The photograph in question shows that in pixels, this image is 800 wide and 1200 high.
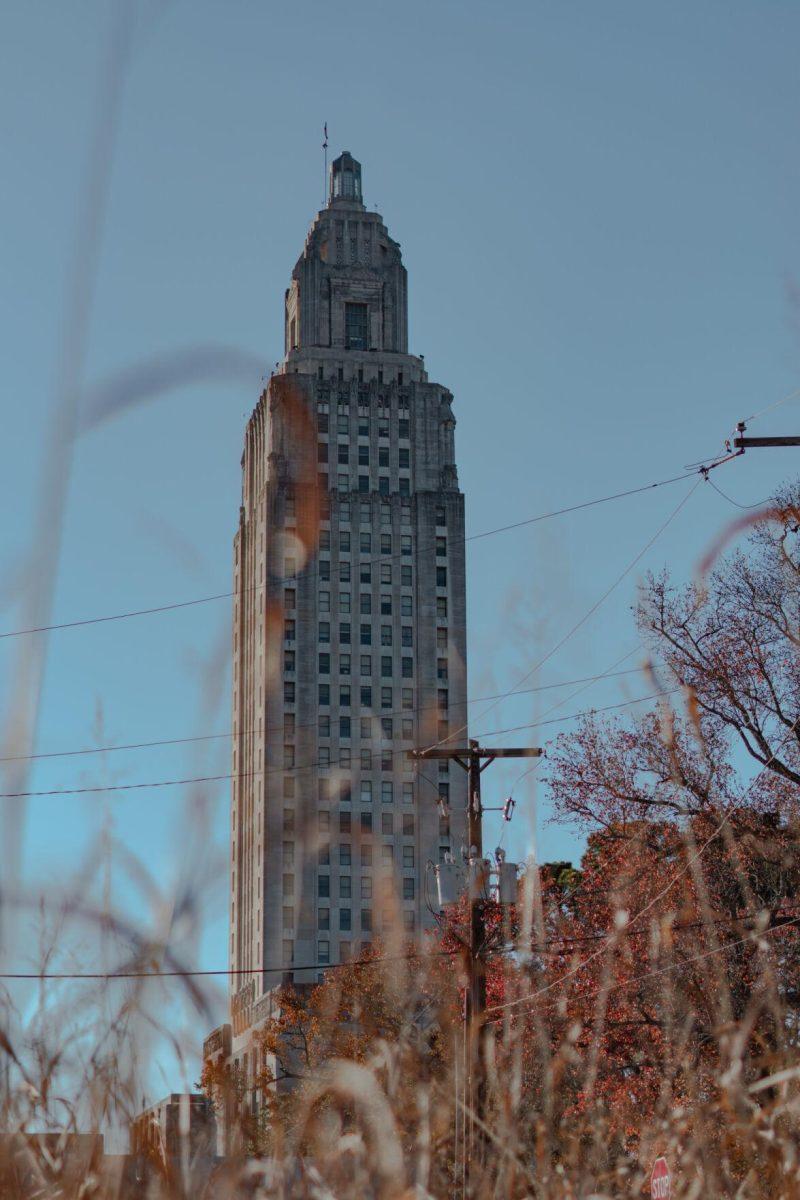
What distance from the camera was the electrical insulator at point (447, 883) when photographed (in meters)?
30.0

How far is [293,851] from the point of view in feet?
377

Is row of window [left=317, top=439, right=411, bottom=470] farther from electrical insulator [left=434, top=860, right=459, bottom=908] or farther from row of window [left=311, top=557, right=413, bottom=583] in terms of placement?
electrical insulator [left=434, top=860, right=459, bottom=908]

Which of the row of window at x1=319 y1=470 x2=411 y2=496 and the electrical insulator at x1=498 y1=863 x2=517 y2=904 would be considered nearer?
the electrical insulator at x1=498 y1=863 x2=517 y2=904

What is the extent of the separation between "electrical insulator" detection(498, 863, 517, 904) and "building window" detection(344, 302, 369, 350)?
103 meters

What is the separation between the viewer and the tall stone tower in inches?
4488

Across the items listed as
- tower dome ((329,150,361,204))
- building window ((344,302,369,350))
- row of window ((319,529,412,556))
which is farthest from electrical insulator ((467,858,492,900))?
tower dome ((329,150,361,204))

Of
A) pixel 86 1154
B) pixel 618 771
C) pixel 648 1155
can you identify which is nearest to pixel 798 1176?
pixel 648 1155

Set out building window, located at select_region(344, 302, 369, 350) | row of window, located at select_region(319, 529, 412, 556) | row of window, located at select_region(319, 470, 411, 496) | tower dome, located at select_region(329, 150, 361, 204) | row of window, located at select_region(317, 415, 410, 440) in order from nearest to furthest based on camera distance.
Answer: row of window, located at select_region(319, 529, 412, 556)
row of window, located at select_region(319, 470, 411, 496)
row of window, located at select_region(317, 415, 410, 440)
building window, located at select_region(344, 302, 369, 350)
tower dome, located at select_region(329, 150, 361, 204)

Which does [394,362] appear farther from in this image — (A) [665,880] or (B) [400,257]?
(A) [665,880]

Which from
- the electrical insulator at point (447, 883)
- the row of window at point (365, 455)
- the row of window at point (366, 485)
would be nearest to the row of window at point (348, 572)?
the row of window at point (366, 485)

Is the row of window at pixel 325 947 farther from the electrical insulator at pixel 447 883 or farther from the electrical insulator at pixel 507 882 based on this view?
the electrical insulator at pixel 447 883

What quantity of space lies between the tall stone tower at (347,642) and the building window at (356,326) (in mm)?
173

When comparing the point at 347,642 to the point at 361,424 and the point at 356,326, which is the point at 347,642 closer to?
the point at 361,424

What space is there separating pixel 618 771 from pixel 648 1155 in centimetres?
2752
